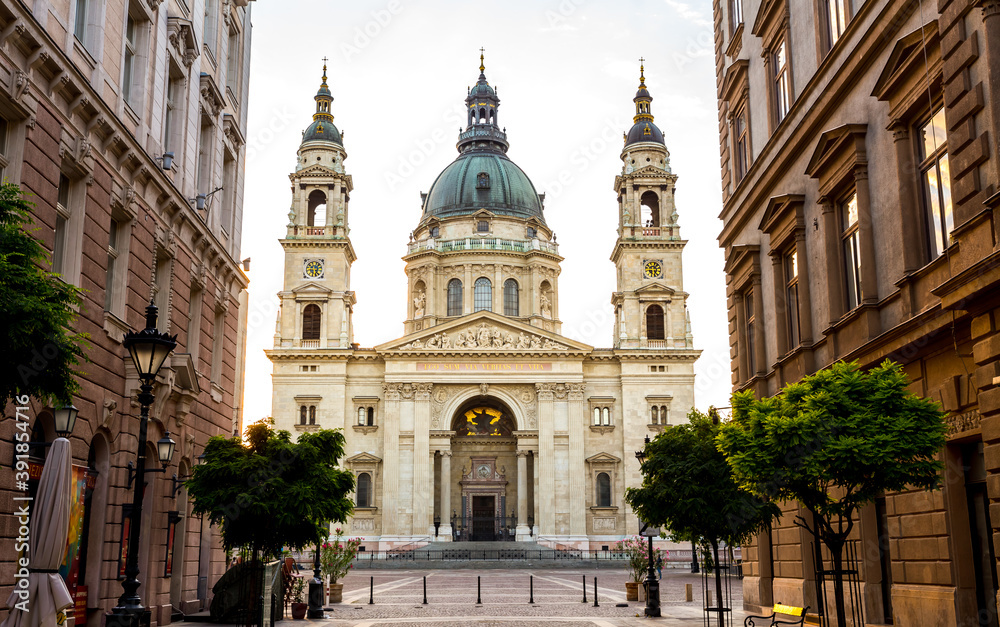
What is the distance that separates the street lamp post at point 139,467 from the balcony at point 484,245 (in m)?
70.7

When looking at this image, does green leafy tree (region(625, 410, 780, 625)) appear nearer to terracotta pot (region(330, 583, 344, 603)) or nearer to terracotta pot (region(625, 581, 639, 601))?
terracotta pot (region(625, 581, 639, 601))

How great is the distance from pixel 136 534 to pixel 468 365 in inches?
2412

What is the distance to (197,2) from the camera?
82.4 ft

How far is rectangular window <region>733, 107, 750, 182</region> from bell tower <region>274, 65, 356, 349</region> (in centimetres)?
5077

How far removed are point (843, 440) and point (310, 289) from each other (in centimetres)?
6571

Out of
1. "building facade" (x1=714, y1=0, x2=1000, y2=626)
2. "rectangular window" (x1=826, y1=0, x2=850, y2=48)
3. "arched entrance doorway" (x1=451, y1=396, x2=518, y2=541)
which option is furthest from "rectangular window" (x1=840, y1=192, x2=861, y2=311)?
"arched entrance doorway" (x1=451, y1=396, x2=518, y2=541)

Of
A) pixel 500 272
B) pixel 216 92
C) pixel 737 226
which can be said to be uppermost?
pixel 500 272

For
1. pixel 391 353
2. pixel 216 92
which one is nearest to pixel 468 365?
pixel 391 353

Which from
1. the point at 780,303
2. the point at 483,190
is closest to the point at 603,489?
the point at 483,190

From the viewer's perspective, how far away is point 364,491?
72.0 metres

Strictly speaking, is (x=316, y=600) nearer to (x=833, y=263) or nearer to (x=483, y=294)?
(x=833, y=263)

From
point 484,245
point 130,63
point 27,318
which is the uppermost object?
point 484,245

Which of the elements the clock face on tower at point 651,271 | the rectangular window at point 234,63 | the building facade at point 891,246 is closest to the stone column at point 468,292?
the clock face on tower at point 651,271

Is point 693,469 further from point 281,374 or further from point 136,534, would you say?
point 281,374
